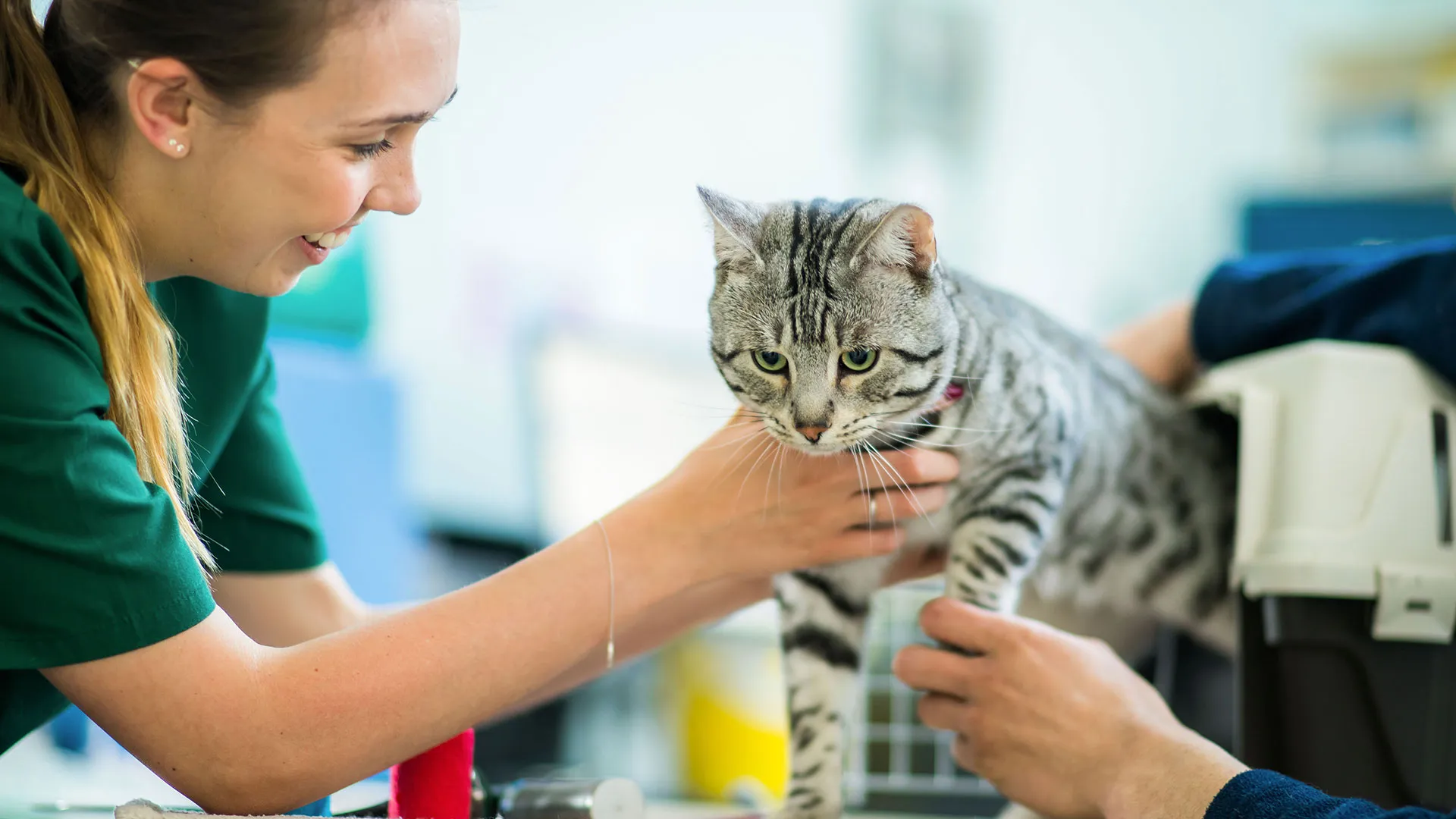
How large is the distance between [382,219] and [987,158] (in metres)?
1.79

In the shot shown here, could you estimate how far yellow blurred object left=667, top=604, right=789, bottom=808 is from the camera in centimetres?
269

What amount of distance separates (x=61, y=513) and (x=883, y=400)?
2.44 ft

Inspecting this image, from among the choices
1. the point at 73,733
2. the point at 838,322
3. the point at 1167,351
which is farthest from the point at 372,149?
the point at 73,733

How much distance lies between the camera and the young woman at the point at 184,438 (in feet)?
2.68

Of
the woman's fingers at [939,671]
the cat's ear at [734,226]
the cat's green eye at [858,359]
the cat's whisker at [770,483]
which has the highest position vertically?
the cat's ear at [734,226]

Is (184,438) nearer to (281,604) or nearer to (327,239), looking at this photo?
(327,239)

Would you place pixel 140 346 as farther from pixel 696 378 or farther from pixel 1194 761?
pixel 696 378

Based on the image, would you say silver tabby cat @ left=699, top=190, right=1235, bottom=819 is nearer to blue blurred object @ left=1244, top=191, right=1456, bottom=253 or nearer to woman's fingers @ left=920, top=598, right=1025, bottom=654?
woman's fingers @ left=920, top=598, right=1025, bottom=654

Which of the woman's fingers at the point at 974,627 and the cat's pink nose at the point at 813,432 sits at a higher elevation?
the cat's pink nose at the point at 813,432

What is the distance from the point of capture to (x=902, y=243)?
115 centimetres

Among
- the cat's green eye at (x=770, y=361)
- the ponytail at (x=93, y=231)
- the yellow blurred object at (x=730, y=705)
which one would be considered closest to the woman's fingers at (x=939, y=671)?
the cat's green eye at (x=770, y=361)

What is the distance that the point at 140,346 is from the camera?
946mm

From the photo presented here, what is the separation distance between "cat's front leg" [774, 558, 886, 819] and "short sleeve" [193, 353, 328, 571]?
0.56 meters

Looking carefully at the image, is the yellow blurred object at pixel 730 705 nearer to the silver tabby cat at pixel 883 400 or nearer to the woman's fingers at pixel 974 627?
the silver tabby cat at pixel 883 400
